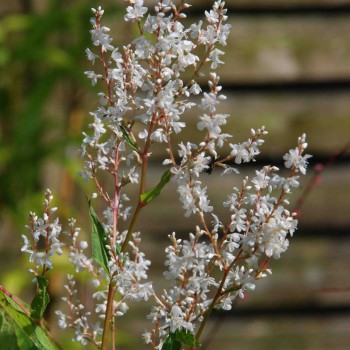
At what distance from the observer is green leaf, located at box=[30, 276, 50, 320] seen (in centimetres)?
67

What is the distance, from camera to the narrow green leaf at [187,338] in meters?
0.65

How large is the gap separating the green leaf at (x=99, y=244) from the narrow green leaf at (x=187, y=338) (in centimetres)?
8

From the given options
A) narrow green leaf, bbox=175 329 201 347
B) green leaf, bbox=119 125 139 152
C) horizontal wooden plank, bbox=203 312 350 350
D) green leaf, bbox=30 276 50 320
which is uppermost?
horizontal wooden plank, bbox=203 312 350 350

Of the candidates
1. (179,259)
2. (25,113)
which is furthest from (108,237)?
(25,113)

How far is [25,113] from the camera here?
2271mm

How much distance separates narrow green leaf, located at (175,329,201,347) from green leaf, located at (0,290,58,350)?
104mm

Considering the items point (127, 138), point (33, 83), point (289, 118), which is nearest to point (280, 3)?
point (289, 118)

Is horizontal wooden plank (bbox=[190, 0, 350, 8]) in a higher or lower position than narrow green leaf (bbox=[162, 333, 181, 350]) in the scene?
higher

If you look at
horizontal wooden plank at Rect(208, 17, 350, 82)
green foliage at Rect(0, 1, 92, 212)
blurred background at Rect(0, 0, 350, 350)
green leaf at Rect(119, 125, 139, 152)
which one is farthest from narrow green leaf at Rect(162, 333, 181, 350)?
horizontal wooden plank at Rect(208, 17, 350, 82)

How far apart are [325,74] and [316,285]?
64 centimetres

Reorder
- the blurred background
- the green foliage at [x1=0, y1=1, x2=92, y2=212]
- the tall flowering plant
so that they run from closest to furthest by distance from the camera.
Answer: the tall flowering plant < the green foliage at [x1=0, y1=1, x2=92, y2=212] < the blurred background

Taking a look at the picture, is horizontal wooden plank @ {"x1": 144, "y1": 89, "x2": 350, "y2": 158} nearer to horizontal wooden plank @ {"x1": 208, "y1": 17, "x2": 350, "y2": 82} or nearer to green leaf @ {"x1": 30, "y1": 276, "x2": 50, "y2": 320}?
horizontal wooden plank @ {"x1": 208, "y1": 17, "x2": 350, "y2": 82}

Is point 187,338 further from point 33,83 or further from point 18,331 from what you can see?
point 33,83

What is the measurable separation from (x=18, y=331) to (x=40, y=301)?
29mm
